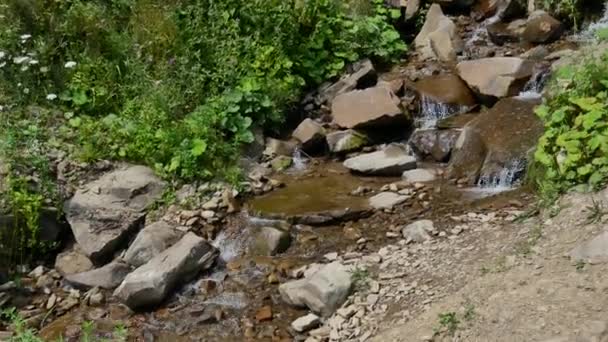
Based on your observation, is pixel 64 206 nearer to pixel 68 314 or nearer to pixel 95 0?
pixel 68 314

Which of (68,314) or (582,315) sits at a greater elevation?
(582,315)

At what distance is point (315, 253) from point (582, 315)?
2.56 meters

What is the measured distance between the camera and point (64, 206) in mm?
6613

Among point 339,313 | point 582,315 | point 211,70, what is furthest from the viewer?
point 211,70

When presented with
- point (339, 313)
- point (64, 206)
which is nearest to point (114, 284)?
point (64, 206)

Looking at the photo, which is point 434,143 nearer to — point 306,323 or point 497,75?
point 497,75

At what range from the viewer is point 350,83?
28.1 feet

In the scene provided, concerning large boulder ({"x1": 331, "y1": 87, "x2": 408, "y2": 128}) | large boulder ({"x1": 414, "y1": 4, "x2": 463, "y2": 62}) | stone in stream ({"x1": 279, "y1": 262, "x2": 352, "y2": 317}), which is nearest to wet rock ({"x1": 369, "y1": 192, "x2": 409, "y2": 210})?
stone in stream ({"x1": 279, "y1": 262, "x2": 352, "y2": 317})

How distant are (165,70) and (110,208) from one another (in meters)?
1.90

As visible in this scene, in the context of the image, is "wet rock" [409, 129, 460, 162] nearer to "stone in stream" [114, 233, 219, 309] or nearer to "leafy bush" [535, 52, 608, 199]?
"leafy bush" [535, 52, 608, 199]

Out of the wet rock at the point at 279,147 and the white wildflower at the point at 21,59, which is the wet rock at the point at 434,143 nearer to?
the wet rock at the point at 279,147

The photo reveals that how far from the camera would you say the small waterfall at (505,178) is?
6410 mm

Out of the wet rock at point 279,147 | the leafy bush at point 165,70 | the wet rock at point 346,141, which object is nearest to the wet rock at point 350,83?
the leafy bush at point 165,70

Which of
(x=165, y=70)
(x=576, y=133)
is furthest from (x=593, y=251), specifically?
(x=165, y=70)
